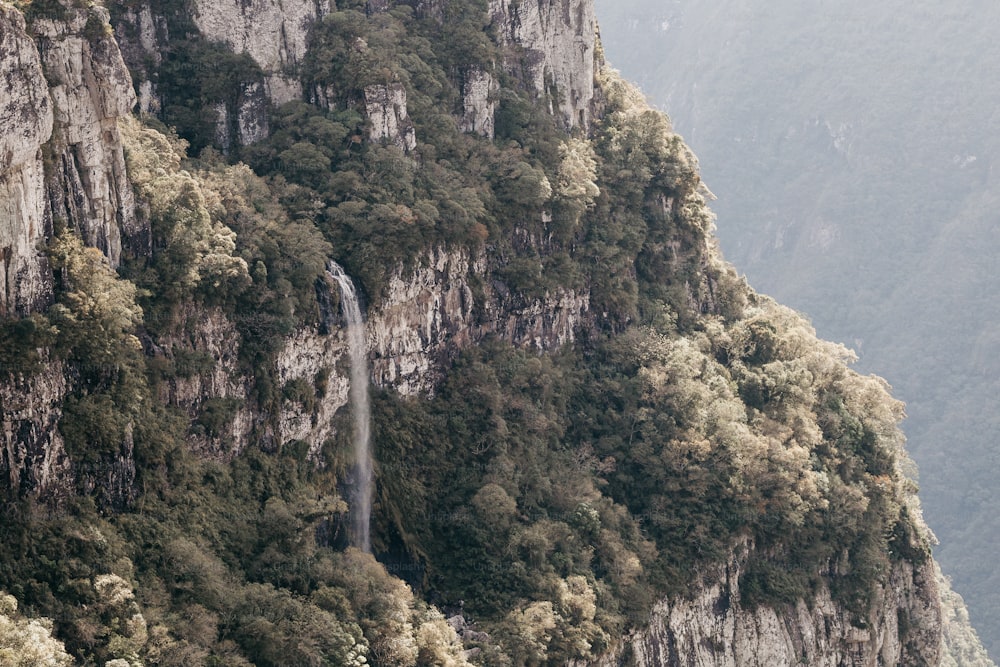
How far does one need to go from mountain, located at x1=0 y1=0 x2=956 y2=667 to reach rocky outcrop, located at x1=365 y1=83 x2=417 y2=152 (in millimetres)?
97

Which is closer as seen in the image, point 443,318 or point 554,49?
point 443,318

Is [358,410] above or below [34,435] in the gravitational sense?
above

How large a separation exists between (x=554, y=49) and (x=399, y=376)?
1782 cm

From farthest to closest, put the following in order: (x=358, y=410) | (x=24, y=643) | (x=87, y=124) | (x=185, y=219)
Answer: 1. (x=358, y=410)
2. (x=185, y=219)
3. (x=87, y=124)
4. (x=24, y=643)

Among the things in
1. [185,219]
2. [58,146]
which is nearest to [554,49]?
[185,219]

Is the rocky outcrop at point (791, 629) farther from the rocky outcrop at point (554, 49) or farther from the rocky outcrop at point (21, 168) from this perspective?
the rocky outcrop at point (21, 168)

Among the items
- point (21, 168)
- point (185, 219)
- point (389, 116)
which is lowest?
point (21, 168)

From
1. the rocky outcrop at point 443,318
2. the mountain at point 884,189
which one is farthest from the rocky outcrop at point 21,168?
the mountain at point 884,189

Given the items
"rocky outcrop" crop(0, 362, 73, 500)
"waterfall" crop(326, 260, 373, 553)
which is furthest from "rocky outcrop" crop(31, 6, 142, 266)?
"waterfall" crop(326, 260, 373, 553)

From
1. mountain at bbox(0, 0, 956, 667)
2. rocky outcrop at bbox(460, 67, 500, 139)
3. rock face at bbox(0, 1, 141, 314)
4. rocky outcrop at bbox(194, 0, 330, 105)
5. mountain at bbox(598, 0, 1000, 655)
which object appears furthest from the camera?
mountain at bbox(598, 0, 1000, 655)

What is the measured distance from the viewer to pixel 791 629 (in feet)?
157

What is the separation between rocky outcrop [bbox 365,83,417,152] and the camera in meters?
42.8

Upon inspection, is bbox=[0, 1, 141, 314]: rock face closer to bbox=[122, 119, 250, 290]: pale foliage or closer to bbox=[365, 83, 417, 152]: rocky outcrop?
bbox=[122, 119, 250, 290]: pale foliage

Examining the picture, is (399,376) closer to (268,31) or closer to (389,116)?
(389,116)
